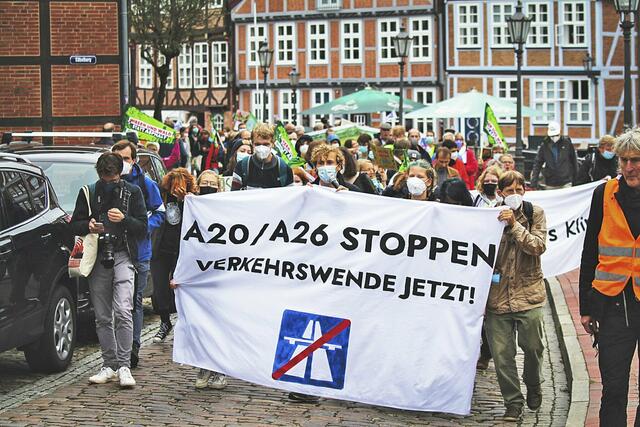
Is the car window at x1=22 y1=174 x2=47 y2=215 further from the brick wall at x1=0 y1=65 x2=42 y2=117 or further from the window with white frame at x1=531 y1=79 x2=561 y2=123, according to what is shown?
the window with white frame at x1=531 y1=79 x2=561 y2=123

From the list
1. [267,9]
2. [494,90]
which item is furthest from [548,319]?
[267,9]

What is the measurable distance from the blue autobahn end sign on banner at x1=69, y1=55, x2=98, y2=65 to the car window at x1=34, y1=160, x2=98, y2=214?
16.1 m

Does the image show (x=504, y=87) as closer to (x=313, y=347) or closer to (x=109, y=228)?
(x=109, y=228)

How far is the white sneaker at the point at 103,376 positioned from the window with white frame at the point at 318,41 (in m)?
54.9

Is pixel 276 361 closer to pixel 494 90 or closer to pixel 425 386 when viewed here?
pixel 425 386

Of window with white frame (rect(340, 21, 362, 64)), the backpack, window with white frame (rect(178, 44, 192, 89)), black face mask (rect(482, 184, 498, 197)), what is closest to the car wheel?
the backpack

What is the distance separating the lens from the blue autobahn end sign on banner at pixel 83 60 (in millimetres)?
28578

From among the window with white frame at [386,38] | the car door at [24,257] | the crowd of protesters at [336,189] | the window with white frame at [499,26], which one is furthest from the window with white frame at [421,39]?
the car door at [24,257]

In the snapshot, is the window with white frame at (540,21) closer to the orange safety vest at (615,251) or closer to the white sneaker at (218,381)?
the white sneaker at (218,381)

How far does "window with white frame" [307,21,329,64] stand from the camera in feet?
211

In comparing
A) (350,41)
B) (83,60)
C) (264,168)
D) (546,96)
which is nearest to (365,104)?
(83,60)

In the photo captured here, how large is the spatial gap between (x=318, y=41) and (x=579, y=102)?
13551 millimetres

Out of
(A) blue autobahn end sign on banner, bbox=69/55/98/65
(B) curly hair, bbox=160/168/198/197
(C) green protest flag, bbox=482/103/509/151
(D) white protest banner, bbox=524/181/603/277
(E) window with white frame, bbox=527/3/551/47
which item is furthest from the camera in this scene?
(E) window with white frame, bbox=527/3/551/47

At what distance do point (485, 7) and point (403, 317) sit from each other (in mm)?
51445
